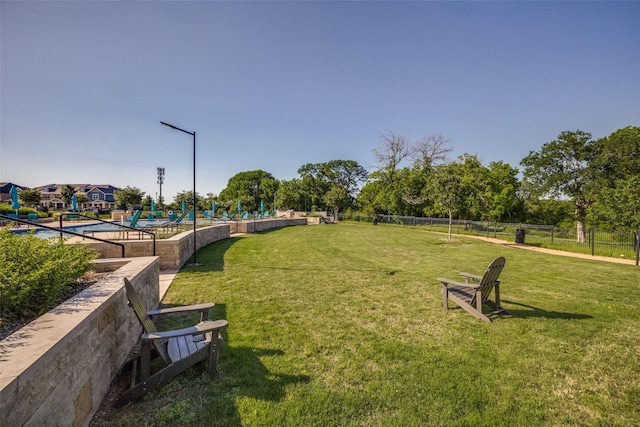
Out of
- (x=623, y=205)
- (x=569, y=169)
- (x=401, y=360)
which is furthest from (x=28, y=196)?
(x=569, y=169)

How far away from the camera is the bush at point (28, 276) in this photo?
249 cm

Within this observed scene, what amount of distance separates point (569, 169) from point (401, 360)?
30.0m

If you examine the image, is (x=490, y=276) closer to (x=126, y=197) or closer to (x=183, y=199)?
(x=126, y=197)

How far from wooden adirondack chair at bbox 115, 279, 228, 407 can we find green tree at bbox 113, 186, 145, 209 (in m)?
53.4

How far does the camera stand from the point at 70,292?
132 inches

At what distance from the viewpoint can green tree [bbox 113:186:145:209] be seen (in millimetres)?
46469

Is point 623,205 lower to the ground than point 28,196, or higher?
lower

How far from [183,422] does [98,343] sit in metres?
1.08

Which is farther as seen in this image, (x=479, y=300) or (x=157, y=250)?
(x=157, y=250)

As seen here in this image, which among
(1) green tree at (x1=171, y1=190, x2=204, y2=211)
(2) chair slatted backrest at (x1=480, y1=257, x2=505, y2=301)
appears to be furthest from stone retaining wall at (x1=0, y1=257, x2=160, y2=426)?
(1) green tree at (x1=171, y1=190, x2=204, y2=211)

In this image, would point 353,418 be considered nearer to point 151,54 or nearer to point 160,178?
point 151,54

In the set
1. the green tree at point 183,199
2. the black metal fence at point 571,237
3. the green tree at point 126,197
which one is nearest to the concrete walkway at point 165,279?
the black metal fence at point 571,237

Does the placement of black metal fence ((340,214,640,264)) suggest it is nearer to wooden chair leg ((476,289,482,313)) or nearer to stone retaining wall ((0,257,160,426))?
wooden chair leg ((476,289,482,313))

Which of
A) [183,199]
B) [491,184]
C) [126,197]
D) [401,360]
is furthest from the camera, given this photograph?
[183,199]
